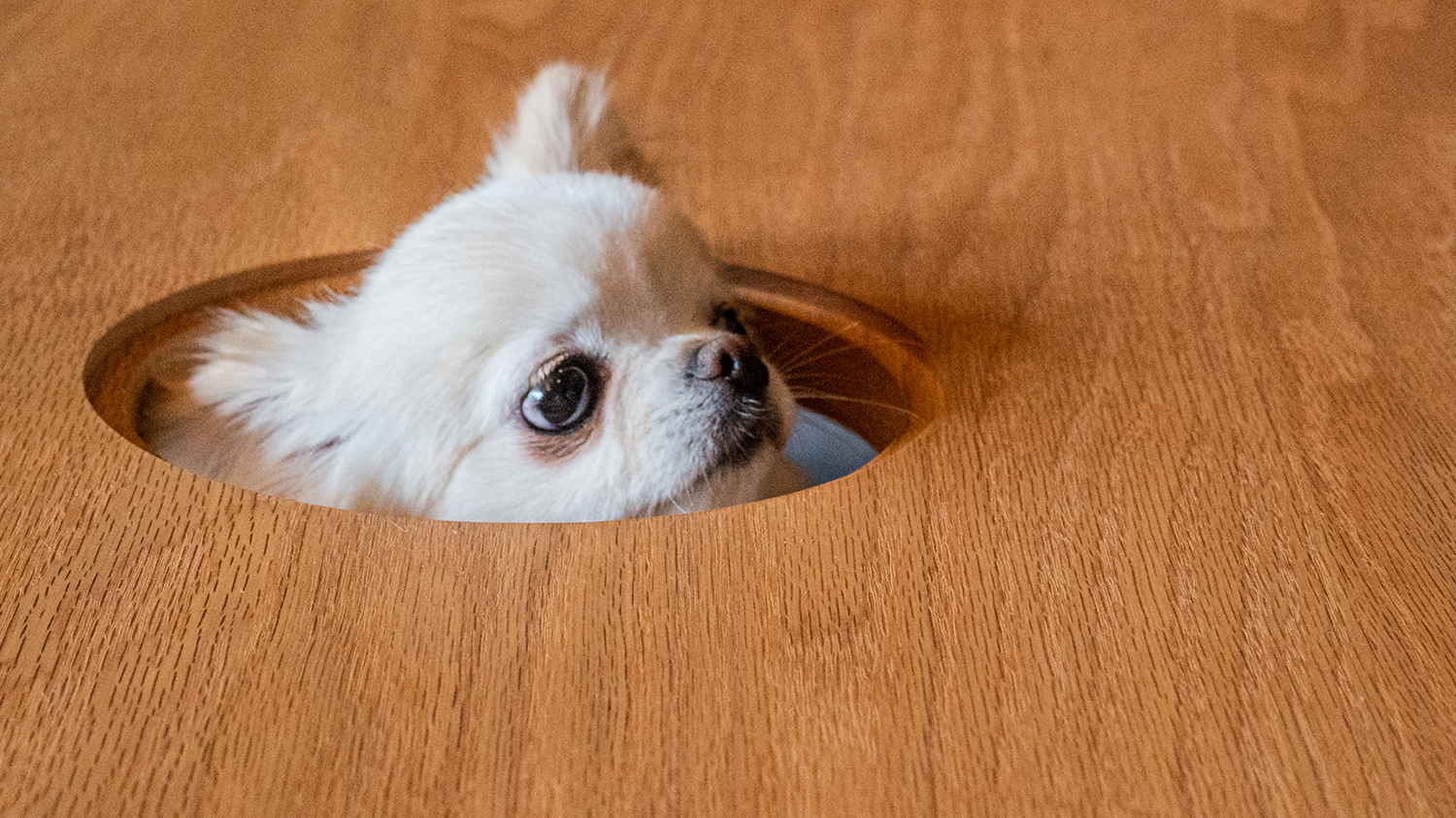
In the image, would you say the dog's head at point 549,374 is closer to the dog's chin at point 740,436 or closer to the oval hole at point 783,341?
the dog's chin at point 740,436

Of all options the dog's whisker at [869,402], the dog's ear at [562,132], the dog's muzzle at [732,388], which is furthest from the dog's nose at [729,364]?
the dog's ear at [562,132]

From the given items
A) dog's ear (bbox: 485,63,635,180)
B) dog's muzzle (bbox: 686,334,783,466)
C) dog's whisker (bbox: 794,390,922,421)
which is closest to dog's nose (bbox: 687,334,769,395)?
dog's muzzle (bbox: 686,334,783,466)

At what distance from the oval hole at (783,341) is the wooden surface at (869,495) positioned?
0.09 feet

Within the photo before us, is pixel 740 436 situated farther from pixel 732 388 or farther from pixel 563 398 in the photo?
pixel 563 398

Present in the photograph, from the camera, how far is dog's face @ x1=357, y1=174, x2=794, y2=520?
1.01m

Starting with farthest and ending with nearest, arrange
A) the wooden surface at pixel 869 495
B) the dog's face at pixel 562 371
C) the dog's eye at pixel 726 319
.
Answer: the dog's eye at pixel 726 319 → the dog's face at pixel 562 371 → the wooden surface at pixel 869 495

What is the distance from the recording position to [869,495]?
2.84ft

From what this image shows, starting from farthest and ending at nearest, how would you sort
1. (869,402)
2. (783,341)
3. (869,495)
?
(783,341)
(869,402)
(869,495)

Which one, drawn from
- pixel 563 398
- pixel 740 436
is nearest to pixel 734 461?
pixel 740 436

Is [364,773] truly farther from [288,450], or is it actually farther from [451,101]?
[451,101]

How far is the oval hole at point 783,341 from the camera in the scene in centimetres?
107

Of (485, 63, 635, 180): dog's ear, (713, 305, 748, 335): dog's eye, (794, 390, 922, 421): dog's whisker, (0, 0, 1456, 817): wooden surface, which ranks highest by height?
(485, 63, 635, 180): dog's ear

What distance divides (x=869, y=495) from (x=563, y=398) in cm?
31

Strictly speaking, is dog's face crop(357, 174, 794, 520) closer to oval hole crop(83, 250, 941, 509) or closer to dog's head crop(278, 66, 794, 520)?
dog's head crop(278, 66, 794, 520)
